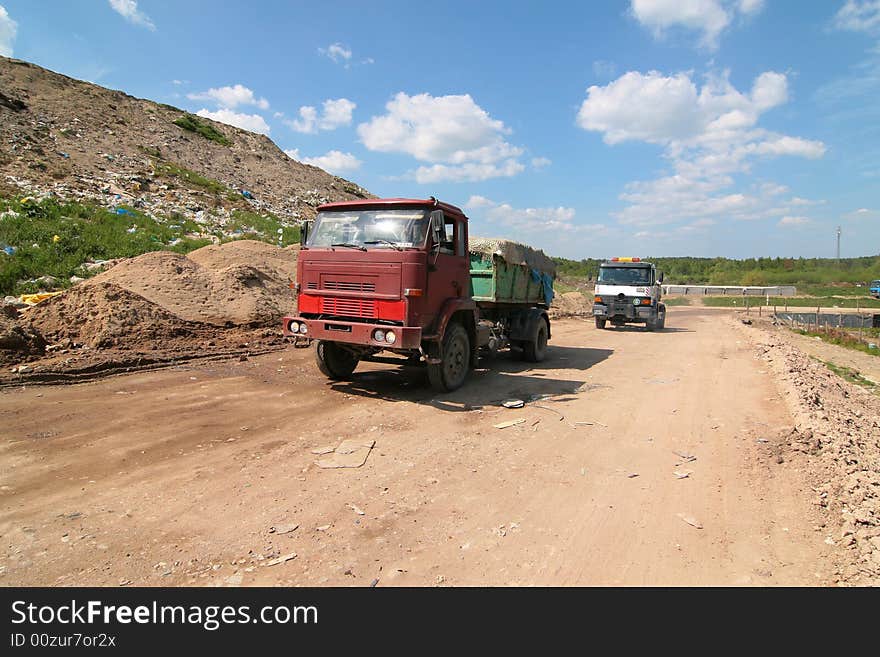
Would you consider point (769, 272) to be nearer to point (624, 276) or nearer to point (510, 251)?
point (624, 276)

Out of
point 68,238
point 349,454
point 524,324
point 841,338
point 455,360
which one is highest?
point 68,238

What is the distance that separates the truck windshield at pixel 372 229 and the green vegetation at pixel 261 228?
46.5 feet

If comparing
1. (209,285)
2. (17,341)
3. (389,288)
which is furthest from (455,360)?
(209,285)

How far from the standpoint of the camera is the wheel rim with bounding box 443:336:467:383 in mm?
7695

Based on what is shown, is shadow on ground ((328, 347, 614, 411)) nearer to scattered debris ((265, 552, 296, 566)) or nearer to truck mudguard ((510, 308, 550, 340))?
truck mudguard ((510, 308, 550, 340))

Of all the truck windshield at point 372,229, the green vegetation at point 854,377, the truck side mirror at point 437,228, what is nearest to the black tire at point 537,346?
the truck side mirror at point 437,228

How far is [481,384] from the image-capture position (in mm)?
8602

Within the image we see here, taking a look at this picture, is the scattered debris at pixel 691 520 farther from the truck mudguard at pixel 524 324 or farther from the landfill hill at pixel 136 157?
the landfill hill at pixel 136 157

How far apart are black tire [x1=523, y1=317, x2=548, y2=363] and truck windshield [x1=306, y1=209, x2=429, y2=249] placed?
4.86m

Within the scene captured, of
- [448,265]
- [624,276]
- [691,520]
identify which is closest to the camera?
[691,520]

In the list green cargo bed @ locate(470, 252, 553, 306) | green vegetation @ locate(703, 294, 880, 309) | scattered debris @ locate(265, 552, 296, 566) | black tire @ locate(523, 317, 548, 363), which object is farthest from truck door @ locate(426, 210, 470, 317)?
green vegetation @ locate(703, 294, 880, 309)

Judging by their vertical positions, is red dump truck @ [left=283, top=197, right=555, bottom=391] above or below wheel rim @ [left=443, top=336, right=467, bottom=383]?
above

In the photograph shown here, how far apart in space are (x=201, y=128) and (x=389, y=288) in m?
43.2
